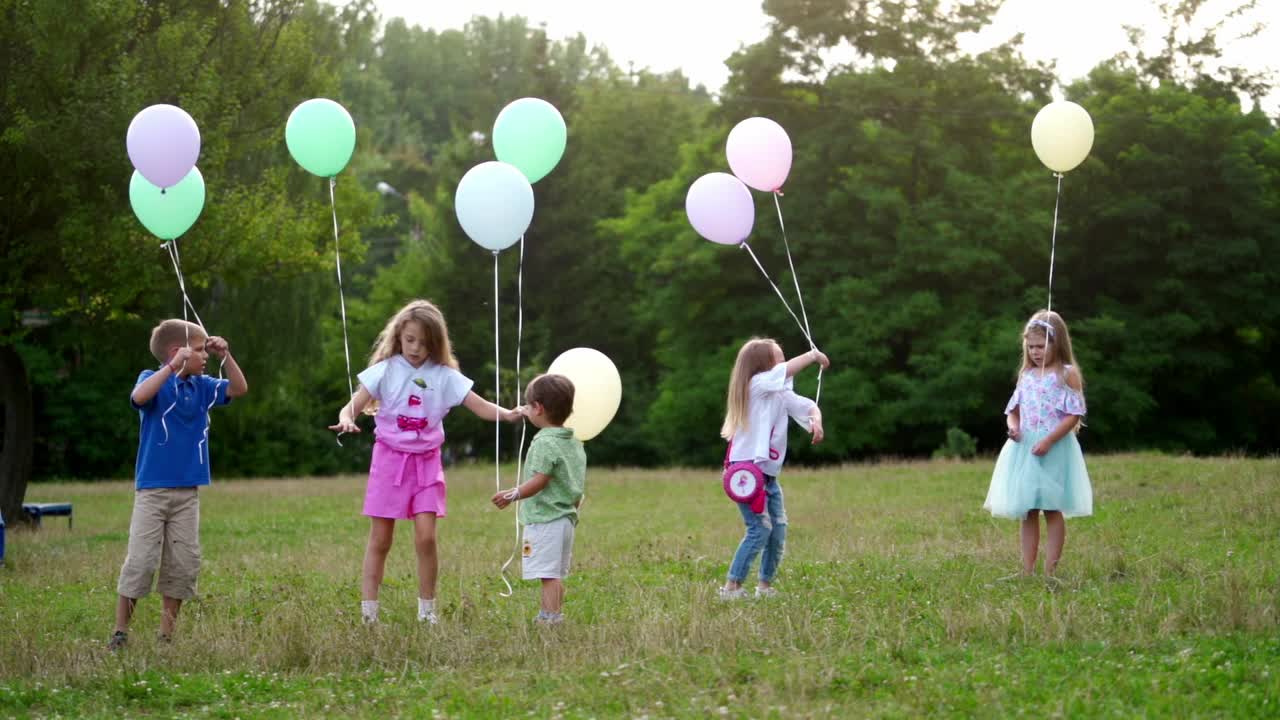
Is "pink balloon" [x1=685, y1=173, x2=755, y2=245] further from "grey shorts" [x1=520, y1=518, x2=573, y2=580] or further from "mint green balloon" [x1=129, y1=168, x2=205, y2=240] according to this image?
"mint green balloon" [x1=129, y1=168, x2=205, y2=240]

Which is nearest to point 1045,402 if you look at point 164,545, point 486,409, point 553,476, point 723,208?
point 723,208

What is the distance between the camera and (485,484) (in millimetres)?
23422

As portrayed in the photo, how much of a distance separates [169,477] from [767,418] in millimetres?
3655

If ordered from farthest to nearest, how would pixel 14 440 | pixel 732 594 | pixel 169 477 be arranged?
pixel 14 440, pixel 732 594, pixel 169 477

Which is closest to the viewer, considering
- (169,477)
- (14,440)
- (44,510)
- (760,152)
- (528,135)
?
(169,477)

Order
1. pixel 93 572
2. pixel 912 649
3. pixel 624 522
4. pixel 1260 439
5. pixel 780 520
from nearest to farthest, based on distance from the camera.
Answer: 1. pixel 912 649
2. pixel 780 520
3. pixel 93 572
4. pixel 624 522
5. pixel 1260 439

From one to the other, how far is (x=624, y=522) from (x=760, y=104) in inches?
864

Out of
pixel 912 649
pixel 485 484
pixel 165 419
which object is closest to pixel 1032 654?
pixel 912 649

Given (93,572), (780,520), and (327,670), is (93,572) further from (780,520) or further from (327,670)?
(780,520)

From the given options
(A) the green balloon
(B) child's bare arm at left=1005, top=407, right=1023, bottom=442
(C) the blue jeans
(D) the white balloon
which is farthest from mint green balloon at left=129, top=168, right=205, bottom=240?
(B) child's bare arm at left=1005, top=407, right=1023, bottom=442

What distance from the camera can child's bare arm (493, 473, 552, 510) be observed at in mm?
7062

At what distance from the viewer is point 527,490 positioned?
714cm

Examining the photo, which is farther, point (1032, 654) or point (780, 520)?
point (780, 520)

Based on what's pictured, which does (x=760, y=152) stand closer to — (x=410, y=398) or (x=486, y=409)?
(x=486, y=409)
